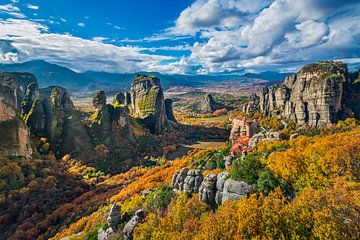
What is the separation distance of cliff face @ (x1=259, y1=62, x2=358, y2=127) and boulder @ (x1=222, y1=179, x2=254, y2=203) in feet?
249

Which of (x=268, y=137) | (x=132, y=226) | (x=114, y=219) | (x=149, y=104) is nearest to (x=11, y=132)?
(x=114, y=219)

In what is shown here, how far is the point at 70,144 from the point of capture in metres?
90.6

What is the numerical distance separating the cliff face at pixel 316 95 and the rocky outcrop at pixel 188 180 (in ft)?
242

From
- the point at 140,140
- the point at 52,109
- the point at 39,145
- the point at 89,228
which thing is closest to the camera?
Answer: the point at 89,228

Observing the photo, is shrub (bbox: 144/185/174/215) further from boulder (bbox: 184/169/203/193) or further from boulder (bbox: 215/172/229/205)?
boulder (bbox: 215/172/229/205)

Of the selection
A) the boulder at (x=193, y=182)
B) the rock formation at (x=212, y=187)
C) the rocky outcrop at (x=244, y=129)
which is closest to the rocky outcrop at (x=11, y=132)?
the rock formation at (x=212, y=187)

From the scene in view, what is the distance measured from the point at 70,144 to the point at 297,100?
103 meters

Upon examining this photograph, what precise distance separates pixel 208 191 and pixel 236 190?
463 centimetres

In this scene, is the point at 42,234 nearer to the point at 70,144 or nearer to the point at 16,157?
the point at 16,157

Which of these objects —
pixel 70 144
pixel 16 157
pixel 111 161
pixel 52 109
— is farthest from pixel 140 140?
pixel 16 157

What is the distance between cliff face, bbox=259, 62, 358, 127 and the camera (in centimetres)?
8812

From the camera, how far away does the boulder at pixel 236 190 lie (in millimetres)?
29987

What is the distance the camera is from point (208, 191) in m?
33.3

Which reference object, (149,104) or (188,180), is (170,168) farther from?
(149,104)
